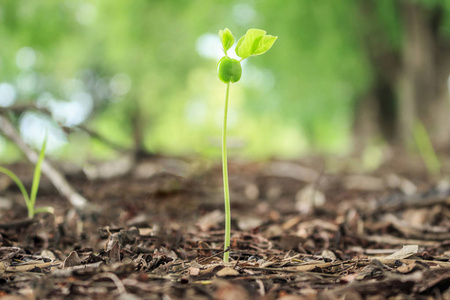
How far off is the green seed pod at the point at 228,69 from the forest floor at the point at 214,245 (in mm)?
490

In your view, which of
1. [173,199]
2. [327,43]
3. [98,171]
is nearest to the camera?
[173,199]

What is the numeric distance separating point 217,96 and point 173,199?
17935 millimetres

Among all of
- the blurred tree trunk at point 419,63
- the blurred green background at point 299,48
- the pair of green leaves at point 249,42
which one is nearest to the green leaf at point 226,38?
the pair of green leaves at point 249,42

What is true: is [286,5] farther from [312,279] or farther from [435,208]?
[312,279]

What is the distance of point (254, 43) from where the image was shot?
2.89 feet

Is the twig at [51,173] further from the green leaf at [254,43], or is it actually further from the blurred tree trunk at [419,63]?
the blurred tree trunk at [419,63]

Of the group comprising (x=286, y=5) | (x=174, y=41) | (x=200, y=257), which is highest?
(x=174, y=41)

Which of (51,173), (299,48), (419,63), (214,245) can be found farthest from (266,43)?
(419,63)

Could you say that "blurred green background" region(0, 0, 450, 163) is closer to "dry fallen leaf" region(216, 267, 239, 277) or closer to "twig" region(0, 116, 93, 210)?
"twig" region(0, 116, 93, 210)

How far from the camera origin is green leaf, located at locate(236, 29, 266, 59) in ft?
2.84

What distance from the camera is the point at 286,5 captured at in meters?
4.71

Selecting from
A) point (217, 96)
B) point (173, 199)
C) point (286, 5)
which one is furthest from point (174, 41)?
point (217, 96)

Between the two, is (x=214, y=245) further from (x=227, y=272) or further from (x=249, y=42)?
(x=249, y=42)

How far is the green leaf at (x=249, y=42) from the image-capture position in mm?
866
